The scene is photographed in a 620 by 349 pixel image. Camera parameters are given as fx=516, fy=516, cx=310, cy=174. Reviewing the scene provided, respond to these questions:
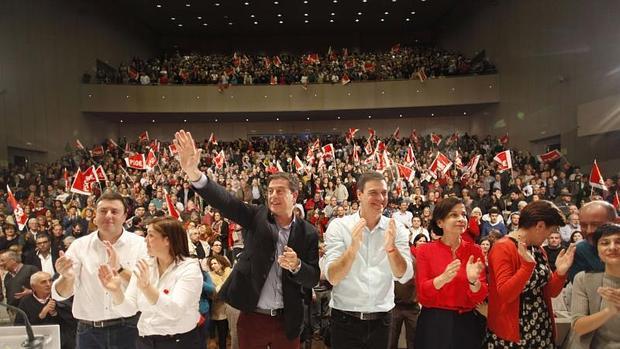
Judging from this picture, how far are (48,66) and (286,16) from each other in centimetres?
1180

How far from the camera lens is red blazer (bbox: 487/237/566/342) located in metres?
2.68

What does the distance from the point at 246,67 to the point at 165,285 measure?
24215mm

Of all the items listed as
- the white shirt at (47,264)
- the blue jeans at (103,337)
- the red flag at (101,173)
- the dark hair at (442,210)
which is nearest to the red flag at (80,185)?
the red flag at (101,173)

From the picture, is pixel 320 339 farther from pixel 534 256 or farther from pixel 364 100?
pixel 364 100

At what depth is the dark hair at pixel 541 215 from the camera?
9.15ft

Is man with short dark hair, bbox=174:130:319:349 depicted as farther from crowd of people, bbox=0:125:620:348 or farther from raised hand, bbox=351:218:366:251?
raised hand, bbox=351:218:366:251

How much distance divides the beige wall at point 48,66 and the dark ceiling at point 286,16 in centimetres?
278

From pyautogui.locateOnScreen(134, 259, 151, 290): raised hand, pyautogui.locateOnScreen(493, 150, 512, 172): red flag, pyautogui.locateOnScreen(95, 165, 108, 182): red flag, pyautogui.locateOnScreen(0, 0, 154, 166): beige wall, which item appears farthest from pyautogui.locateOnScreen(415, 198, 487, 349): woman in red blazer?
pyautogui.locateOnScreen(0, 0, 154, 166): beige wall

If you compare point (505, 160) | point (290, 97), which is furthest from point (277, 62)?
point (505, 160)

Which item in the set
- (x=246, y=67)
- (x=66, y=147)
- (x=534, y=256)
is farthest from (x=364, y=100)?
(x=534, y=256)

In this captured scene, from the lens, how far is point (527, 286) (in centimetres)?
283

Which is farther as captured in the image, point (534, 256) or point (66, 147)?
point (66, 147)

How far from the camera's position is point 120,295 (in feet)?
8.89

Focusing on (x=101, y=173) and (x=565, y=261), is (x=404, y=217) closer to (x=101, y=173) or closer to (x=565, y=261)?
(x=565, y=261)
